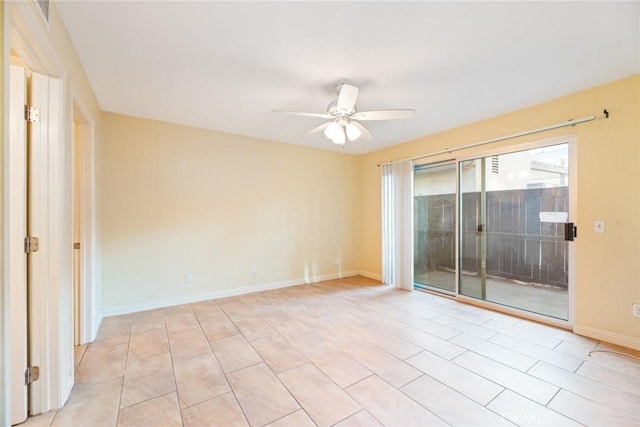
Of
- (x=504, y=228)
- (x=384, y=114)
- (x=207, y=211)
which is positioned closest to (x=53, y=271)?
(x=207, y=211)

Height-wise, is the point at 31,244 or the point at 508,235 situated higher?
the point at 31,244

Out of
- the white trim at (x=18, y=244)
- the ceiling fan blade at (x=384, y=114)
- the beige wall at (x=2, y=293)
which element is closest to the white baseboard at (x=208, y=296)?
the white trim at (x=18, y=244)

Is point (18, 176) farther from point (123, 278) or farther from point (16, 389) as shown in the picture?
point (123, 278)

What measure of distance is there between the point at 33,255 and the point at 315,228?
3776mm

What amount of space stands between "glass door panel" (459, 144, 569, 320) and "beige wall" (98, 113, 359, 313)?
91.7 inches

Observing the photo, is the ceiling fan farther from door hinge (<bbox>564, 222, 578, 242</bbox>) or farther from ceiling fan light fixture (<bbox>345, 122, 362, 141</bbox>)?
door hinge (<bbox>564, 222, 578, 242</bbox>)

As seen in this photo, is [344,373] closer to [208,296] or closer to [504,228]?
[208,296]

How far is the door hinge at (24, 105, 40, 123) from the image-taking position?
1.61m

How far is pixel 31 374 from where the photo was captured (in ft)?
5.39

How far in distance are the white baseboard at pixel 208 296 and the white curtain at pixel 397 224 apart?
3.65 feet

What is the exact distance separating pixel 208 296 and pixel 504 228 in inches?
162

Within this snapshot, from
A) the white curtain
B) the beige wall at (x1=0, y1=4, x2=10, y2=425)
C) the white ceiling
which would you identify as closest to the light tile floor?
the beige wall at (x1=0, y1=4, x2=10, y2=425)

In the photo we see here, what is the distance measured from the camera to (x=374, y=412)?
169 cm

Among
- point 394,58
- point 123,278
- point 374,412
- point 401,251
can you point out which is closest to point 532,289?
point 401,251
